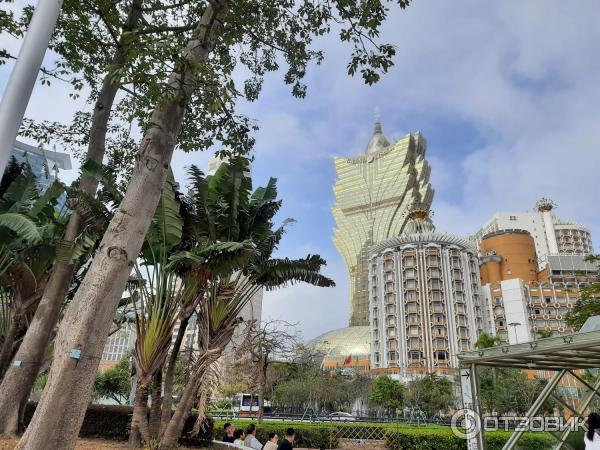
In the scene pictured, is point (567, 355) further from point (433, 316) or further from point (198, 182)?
point (433, 316)

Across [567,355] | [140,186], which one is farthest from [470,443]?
[140,186]

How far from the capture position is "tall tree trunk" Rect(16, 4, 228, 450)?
4.66 metres

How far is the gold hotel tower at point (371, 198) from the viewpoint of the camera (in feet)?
373

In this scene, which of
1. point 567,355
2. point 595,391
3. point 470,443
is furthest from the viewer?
point 595,391

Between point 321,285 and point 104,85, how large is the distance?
25.6 feet

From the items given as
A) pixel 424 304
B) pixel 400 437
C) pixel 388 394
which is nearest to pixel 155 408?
pixel 400 437

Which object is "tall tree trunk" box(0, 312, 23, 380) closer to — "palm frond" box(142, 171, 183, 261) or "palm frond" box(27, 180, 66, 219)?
"palm frond" box(27, 180, 66, 219)

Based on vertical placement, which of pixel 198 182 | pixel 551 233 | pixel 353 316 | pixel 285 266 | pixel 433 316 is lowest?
pixel 285 266

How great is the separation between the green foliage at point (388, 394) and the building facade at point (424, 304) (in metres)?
15.9

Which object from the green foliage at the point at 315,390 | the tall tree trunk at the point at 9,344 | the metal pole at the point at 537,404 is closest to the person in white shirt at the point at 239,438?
the metal pole at the point at 537,404

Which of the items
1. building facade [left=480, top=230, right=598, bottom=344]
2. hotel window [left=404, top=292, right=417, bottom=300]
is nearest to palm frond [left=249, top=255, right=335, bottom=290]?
hotel window [left=404, top=292, right=417, bottom=300]

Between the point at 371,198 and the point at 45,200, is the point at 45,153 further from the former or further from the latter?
the point at 371,198

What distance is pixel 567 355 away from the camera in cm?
844

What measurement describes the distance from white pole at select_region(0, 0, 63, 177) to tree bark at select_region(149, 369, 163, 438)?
804 cm
